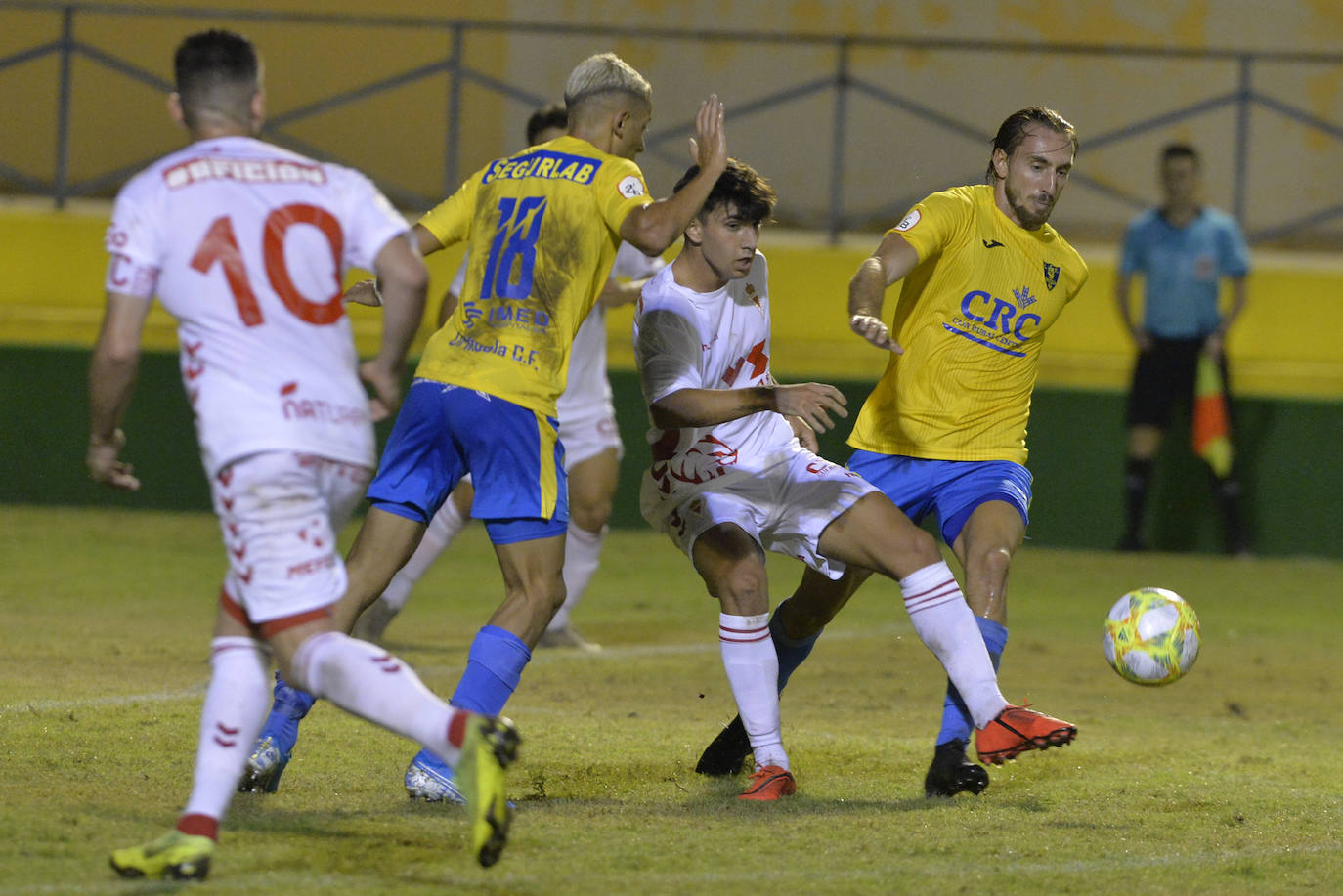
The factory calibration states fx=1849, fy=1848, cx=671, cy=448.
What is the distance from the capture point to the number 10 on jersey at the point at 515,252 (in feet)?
17.4

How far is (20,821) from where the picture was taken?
4750 millimetres

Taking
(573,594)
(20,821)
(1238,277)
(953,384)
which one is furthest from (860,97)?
(20,821)

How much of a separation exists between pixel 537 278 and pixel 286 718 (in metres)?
1.50

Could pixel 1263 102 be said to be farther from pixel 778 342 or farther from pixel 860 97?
pixel 778 342

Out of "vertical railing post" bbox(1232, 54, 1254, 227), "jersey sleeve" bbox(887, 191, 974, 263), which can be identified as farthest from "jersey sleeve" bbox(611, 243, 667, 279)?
"vertical railing post" bbox(1232, 54, 1254, 227)

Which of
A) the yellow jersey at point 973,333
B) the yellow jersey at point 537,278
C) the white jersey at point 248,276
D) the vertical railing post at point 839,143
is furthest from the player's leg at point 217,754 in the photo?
the vertical railing post at point 839,143

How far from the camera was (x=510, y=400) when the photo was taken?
5.25m

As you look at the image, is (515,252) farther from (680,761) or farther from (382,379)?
(680,761)

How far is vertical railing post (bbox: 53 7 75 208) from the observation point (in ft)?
44.2

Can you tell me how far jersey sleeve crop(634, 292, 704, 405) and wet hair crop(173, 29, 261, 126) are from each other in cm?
166

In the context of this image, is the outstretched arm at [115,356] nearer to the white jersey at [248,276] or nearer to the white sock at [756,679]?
the white jersey at [248,276]

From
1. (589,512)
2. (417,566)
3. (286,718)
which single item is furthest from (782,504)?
(589,512)

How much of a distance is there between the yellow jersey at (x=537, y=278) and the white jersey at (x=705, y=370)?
408 millimetres

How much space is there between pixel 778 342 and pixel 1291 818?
782cm
